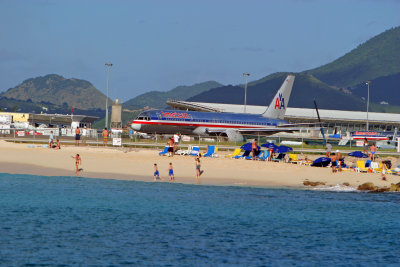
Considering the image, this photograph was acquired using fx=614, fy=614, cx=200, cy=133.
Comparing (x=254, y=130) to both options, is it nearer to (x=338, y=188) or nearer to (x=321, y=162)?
(x=321, y=162)

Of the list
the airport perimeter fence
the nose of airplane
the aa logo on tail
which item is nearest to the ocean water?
the airport perimeter fence

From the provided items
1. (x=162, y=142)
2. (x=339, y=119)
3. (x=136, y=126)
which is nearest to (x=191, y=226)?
(x=162, y=142)

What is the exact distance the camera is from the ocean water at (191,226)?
73.0 feet

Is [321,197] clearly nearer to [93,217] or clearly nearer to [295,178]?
[295,178]

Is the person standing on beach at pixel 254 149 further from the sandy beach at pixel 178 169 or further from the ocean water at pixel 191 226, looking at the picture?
the ocean water at pixel 191 226

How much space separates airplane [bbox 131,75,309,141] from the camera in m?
69.1

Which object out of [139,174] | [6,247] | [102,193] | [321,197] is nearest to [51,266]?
[6,247]

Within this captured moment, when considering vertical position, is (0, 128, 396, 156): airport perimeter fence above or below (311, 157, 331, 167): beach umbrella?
above

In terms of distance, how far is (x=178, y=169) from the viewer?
46.2 meters

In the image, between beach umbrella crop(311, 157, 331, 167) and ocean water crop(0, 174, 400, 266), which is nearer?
ocean water crop(0, 174, 400, 266)

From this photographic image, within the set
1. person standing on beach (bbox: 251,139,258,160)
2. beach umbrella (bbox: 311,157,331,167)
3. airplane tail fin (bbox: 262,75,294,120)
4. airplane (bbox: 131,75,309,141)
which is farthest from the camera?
airplane tail fin (bbox: 262,75,294,120)

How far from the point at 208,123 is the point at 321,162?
1118 inches

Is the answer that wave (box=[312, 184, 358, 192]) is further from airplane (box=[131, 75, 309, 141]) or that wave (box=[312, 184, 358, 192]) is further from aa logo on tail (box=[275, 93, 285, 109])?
aa logo on tail (box=[275, 93, 285, 109])

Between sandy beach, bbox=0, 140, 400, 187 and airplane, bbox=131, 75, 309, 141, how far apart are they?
15688mm
